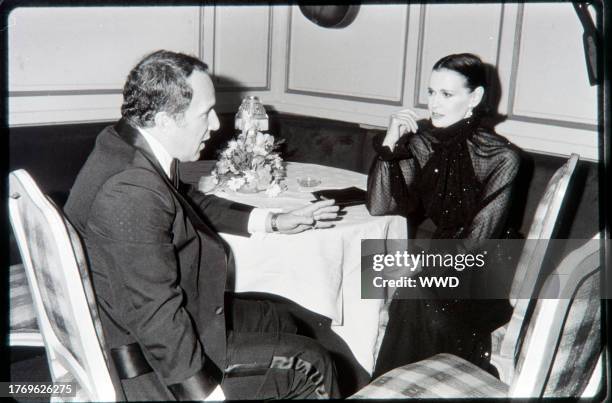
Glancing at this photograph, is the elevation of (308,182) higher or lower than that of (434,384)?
higher

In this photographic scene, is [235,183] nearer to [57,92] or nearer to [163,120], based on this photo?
[163,120]

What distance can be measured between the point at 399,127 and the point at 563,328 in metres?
1.50

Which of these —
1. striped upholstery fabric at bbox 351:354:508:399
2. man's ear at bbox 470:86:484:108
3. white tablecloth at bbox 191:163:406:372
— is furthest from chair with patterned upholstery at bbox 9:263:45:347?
man's ear at bbox 470:86:484:108

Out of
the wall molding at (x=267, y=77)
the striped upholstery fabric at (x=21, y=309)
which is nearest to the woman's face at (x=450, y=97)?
the striped upholstery fabric at (x=21, y=309)

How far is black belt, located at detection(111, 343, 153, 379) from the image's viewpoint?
136 centimetres

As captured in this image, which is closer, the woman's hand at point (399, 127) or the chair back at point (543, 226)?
the chair back at point (543, 226)

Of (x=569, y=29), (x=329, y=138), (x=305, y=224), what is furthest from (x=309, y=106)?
(x=305, y=224)

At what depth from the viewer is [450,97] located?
2.47 m

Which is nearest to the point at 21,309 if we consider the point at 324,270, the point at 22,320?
the point at 22,320

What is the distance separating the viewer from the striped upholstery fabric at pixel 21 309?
199 centimetres

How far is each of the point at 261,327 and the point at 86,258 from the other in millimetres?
693

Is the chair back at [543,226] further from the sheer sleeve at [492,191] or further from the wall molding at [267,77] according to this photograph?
the wall molding at [267,77]

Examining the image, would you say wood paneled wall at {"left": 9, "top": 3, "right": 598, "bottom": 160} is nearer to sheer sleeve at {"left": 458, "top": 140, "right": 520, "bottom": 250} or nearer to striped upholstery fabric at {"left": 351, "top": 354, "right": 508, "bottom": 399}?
sheer sleeve at {"left": 458, "top": 140, "right": 520, "bottom": 250}

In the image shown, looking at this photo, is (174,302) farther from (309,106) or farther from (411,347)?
(309,106)
